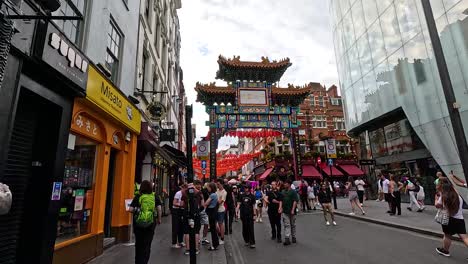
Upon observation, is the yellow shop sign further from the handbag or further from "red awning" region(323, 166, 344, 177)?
"red awning" region(323, 166, 344, 177)

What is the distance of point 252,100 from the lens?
25.6 meters

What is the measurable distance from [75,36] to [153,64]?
7.69 meters

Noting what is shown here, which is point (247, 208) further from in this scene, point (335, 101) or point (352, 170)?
point (335, 101)

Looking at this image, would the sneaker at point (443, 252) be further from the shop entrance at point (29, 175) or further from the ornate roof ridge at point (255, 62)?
the ornate roof ridge at point (255, 62)

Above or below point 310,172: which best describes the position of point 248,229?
below

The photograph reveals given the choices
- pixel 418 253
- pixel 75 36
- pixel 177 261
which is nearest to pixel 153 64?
pixel 75 36

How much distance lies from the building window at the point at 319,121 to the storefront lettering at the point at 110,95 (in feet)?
117

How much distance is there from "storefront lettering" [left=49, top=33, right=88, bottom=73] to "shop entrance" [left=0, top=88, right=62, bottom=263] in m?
0.88

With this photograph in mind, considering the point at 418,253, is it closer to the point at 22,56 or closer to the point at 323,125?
the point at 22,56

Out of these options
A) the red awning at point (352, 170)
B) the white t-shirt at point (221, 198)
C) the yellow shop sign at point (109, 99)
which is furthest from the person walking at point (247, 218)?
the red awning at point (352, 170)

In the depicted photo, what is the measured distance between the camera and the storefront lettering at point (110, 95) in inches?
260

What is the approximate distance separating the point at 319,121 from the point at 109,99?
3706cm

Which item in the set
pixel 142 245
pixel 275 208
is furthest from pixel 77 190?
pixel 275 208

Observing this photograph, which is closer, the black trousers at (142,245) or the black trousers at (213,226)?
the black trousers at (142,245)
